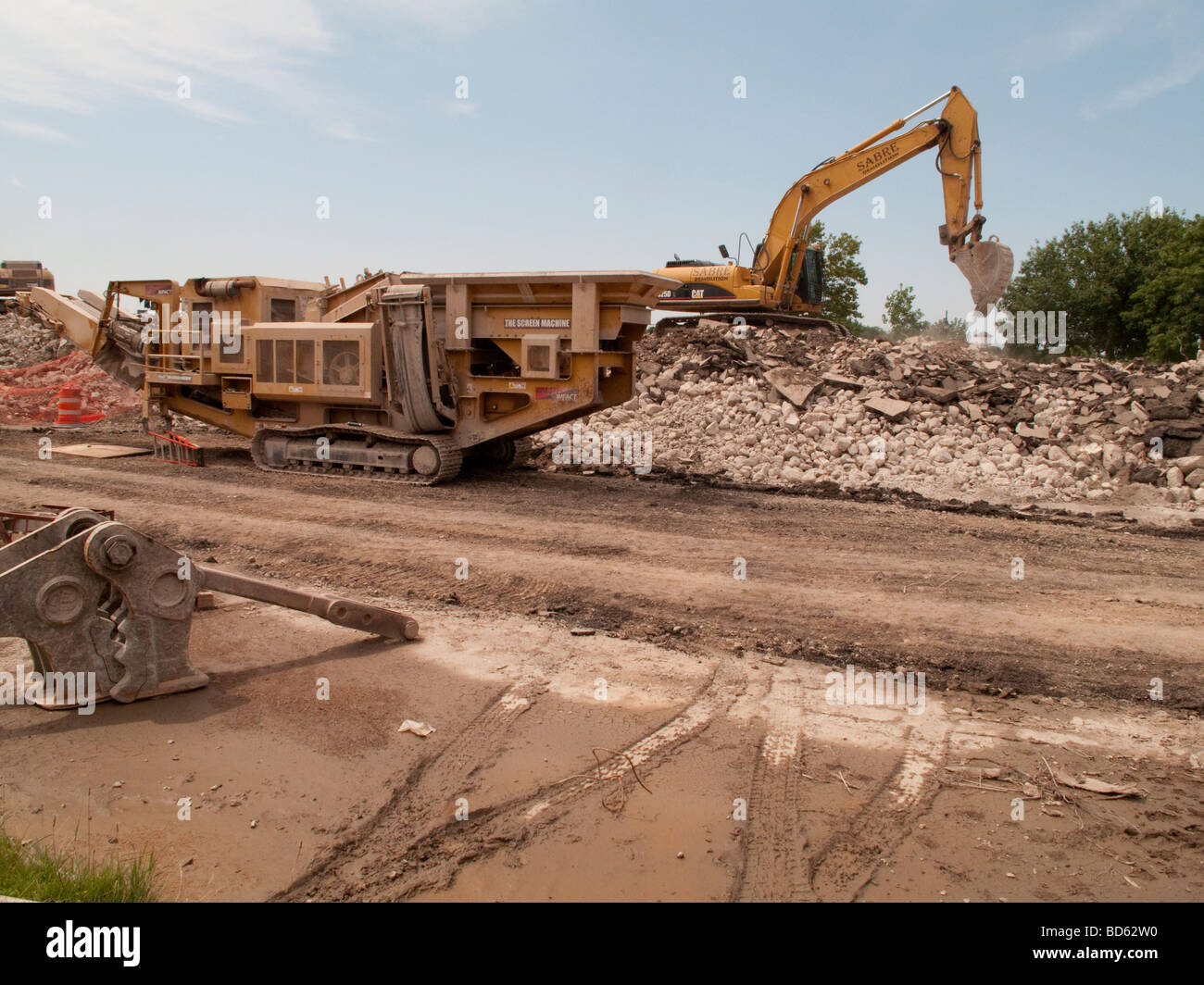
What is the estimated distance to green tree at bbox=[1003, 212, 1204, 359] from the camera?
1357 inches

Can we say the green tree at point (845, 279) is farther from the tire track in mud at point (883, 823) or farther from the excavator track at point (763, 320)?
the tire track in mud at point (883, 823)


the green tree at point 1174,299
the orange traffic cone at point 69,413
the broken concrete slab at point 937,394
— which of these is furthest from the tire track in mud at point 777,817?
the green tree at point 1174,299

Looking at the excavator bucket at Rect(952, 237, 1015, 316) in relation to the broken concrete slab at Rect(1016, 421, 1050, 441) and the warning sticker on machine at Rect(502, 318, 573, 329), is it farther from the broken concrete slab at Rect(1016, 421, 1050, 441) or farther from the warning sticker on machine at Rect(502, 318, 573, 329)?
the warning sticker on machine at Rect(502, 318, 573, 329)

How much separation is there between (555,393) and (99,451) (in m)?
8.65

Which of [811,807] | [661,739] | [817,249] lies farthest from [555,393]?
[817,249]

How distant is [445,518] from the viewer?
10.4 metres

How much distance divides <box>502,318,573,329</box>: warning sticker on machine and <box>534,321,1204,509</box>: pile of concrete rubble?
2.90 m

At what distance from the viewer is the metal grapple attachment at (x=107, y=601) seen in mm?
4496

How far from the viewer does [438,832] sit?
12.6 ft

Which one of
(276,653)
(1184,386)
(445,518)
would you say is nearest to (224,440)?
(445,518)
